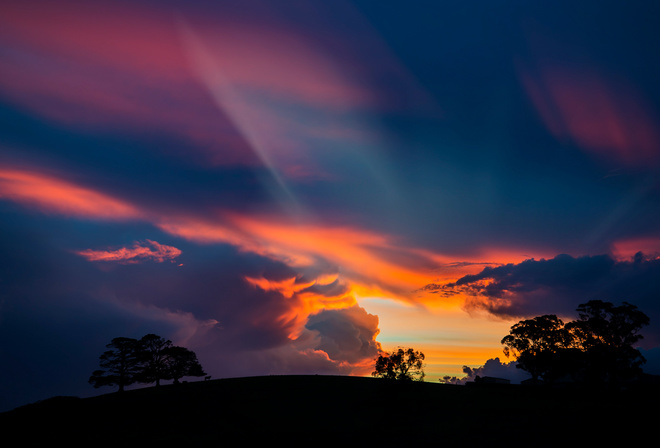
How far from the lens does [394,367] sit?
8988cm

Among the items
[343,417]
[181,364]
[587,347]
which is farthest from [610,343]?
[181,364]

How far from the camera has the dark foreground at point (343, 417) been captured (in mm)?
55312

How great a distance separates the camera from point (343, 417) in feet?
233

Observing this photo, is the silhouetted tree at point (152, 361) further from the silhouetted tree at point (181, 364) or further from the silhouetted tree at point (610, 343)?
the silhouetted tree at point (610, 343)

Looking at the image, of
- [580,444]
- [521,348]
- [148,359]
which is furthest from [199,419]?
[521,348]

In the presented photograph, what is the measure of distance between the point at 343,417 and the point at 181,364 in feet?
193

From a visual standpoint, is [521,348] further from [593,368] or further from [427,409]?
[427,409]

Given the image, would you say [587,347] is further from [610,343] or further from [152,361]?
[152,361]

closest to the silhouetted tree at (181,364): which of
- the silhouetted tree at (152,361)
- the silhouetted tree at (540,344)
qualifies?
the silhouetted tree at (152,361)

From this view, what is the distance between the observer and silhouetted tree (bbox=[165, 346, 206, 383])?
112 m

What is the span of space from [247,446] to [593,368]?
8242 centimetres

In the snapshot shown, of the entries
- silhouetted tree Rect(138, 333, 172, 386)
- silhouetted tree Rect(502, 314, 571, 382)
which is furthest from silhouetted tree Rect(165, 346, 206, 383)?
silhouetted tree Rect(502, 314, 571, 382)

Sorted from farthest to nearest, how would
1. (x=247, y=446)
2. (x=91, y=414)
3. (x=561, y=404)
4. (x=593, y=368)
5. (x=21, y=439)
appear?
(x=593, y=368) → (x=91, y=414) → (x=561, y=404) → (x=21, y=439) → (x=247, y=446)

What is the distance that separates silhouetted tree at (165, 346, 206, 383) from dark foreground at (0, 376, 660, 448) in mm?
13763
